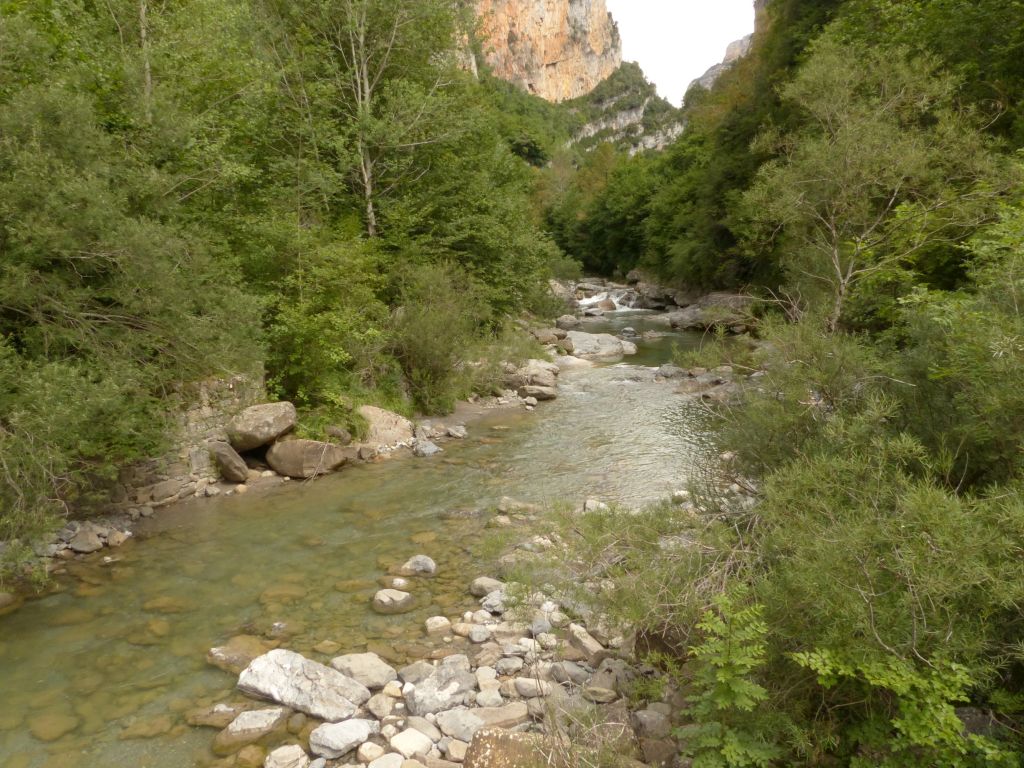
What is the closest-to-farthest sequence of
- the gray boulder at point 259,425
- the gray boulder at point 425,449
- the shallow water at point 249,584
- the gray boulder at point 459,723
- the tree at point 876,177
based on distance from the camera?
1. the gray boulder at point 459,723
2. the shallow water at point 249,584
3. the tree at point 876,177
4. the gray boulder at point 259,425
5. the gray boulder at point 425,449

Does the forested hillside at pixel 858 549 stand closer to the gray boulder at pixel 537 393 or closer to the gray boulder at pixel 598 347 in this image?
the gray boulder at pixel 537 393

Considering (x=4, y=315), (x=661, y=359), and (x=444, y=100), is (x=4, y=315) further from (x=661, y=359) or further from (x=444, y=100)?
(x=661, y=359)

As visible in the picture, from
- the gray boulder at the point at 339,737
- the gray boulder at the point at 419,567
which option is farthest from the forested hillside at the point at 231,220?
the gray boulder at the point at 339,737

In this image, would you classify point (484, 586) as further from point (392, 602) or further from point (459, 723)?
point (459, 723)

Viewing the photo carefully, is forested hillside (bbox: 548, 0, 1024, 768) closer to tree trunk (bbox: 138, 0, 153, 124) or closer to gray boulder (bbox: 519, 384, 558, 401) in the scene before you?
gray boulder (bbox: 519, 384, 558, 401)

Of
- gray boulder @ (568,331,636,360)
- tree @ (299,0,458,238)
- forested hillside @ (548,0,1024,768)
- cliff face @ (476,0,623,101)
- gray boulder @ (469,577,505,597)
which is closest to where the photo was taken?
forested hillside @ (548,0,1024,768)

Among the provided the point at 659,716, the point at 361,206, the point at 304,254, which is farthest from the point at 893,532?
the point at 361,206

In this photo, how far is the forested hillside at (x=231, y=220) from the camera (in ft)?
21.9

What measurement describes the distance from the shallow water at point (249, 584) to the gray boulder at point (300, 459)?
1.03 feet

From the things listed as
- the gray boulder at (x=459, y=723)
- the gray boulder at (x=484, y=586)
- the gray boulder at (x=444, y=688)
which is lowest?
the gray boulder at (x=484, y=586)

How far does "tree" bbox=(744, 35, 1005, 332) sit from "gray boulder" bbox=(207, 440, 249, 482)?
9.21 m

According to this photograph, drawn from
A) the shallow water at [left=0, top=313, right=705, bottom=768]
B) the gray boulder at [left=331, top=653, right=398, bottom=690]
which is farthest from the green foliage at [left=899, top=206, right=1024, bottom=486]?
the gray boulder at [left=331, top=653, right=398, bottom=690]

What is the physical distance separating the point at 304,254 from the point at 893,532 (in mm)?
11291

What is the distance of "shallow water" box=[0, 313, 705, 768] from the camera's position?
4.82 metres
